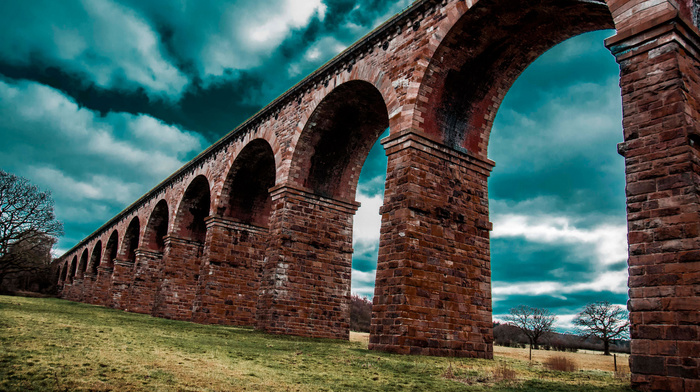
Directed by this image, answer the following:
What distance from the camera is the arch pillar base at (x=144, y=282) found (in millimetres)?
24422

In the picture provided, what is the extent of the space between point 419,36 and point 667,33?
214 inches

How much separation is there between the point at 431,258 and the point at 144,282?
21.0m

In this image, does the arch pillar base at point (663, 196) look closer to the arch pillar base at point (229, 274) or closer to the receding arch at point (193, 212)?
the arch pillar base at point (229, 274)

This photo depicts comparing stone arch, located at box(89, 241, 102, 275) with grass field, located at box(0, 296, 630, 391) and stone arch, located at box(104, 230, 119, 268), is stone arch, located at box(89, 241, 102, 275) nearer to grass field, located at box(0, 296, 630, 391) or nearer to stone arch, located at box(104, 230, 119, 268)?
stone arch, located at box(104, 230, 119, 268)

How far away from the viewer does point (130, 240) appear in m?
32.4

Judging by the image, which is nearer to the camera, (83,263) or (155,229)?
(155,229)

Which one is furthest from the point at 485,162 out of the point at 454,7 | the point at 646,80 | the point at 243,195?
the point at 243,195

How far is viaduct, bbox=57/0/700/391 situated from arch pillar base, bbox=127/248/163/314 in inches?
182

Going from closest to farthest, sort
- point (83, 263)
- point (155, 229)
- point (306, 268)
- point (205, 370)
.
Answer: point (205, 370) → point (306, 268) → point (155, 229) → point (83, 263)

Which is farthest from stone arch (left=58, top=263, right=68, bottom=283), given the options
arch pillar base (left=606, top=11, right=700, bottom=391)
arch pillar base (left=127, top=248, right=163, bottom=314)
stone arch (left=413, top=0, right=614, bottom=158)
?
arch pillar base (left=606, top=11, right=700, bottom=391)

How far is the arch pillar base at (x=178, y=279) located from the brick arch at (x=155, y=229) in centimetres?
544

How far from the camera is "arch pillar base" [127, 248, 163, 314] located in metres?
24.4

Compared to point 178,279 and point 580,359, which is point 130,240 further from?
point 580,359

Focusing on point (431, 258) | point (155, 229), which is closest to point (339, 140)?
point (431, 258)
